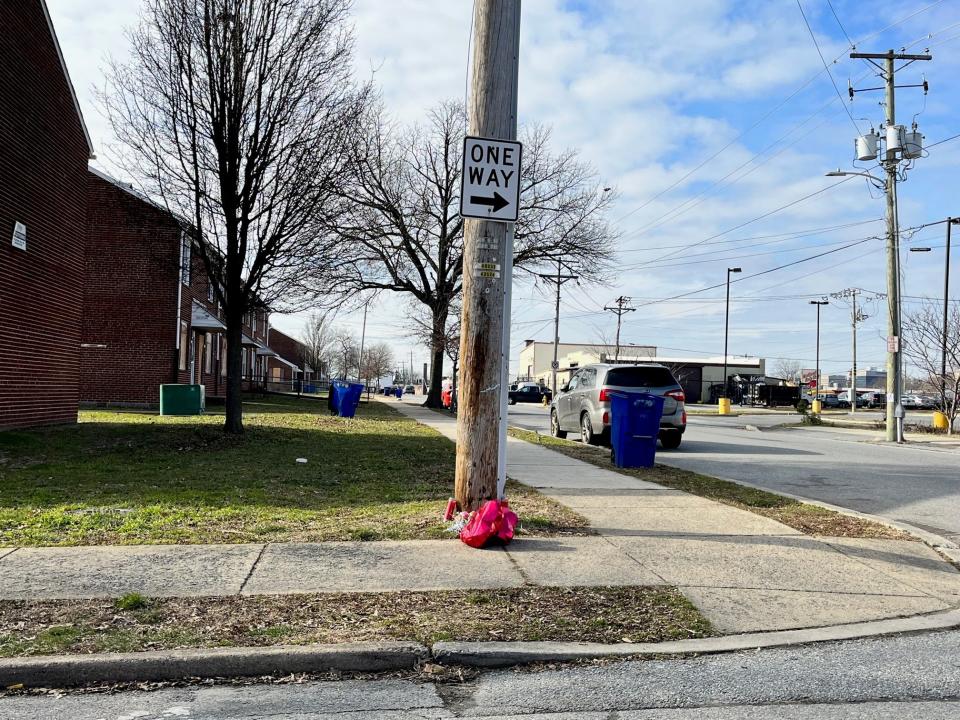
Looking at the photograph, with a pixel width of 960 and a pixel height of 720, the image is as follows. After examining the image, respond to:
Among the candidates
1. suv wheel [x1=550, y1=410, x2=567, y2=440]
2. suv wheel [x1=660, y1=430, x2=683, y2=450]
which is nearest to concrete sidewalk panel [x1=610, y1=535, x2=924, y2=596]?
suv wheel [x1=660, y1=430, x2=683, y2=450]

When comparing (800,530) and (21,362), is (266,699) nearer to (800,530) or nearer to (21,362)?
(800,530)

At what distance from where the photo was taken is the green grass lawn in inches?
271

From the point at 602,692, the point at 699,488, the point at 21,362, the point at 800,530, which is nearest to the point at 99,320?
the point at 21,362

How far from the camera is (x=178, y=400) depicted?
20.9 metres

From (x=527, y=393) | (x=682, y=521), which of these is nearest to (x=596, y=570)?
(x=682, y=521)

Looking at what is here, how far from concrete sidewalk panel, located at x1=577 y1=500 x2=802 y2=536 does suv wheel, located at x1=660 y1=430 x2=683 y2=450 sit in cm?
860

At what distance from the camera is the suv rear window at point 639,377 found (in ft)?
50.6

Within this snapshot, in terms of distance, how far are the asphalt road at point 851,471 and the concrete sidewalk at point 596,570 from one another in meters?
2.10

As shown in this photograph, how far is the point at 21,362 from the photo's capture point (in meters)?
14.8

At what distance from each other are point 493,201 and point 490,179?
0.19 meters

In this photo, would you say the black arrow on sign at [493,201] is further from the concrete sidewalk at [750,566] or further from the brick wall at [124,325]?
the brick wall at [124,325]

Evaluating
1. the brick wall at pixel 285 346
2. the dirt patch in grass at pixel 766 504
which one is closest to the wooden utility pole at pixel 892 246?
the dirt patch in grass at pixel 766 504

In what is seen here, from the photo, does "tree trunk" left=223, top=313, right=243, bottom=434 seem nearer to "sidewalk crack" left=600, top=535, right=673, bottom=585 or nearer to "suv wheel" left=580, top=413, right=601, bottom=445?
"suv wheel" left=580, top=413, right=601, bottom=445

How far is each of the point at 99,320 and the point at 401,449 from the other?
14.5m
